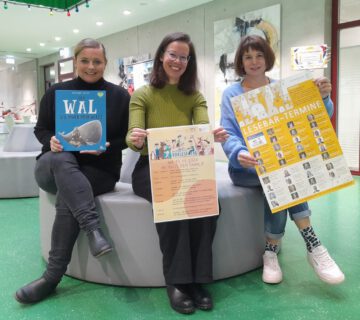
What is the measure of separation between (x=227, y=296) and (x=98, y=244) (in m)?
0.69

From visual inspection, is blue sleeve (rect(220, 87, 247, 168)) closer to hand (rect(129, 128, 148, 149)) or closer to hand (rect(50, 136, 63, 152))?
hand (rect(129, 128, 148, 149))

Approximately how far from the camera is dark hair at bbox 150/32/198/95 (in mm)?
1840

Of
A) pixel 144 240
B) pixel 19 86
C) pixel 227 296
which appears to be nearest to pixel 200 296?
pixel 227 296

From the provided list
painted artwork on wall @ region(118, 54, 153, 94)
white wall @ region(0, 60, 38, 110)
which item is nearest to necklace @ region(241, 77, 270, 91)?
painted artwork on wall @ region(118, 54, 153, 94)

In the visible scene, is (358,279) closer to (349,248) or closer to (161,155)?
(349,248)

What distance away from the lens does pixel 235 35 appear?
6.54m

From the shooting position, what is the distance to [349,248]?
2422 mm

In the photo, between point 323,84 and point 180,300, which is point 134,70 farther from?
point 180,300

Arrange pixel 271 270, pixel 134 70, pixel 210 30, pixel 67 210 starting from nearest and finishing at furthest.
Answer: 1. pixel 67 210
2. pixel 271 270
3. pixel 210 30
4. pixel 134 70

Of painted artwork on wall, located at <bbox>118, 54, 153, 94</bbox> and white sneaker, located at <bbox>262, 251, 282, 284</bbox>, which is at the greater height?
painted artwork on wall, located at <bbox>118, 54, 153, 94</bbox>

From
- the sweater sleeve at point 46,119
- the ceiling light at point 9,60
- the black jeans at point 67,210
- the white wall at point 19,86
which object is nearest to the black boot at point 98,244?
the black jeans at point 67,210

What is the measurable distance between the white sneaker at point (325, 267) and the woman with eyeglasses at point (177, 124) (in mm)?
573

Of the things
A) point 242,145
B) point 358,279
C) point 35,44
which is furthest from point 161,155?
point 35,44

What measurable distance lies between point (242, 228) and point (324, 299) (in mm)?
524
